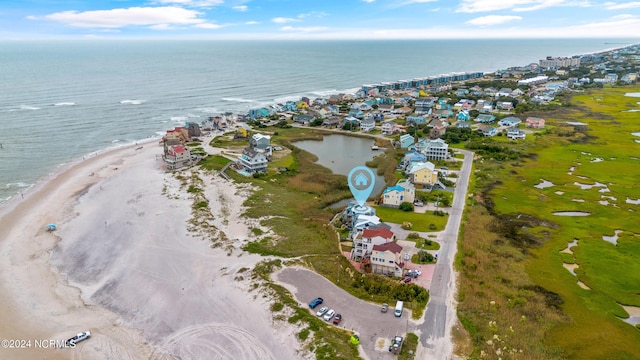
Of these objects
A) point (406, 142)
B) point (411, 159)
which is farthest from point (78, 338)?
point (406, 142)

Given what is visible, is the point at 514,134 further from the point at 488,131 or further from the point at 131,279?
the point at 131,279

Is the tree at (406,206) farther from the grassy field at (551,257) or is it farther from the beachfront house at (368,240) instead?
the beachfront house at (368,240)

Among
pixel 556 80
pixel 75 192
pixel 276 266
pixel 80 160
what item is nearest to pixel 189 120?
pixel 80 160

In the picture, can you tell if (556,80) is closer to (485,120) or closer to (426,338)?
(485,120)

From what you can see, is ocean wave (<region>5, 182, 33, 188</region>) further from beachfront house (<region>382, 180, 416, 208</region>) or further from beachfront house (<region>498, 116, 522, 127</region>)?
beachfront house (<region>498, 116, 522, 127</region>)

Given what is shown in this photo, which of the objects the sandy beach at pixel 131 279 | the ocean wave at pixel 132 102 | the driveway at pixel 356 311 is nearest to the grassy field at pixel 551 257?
the driveway at pixel 356 311
